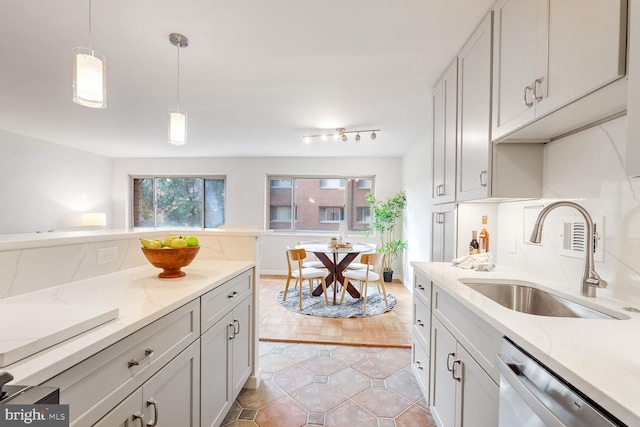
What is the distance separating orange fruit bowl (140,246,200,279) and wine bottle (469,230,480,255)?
1.73 m

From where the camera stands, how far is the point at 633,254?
1.04 meters

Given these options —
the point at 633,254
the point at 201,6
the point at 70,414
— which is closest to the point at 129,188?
the point at 201,6

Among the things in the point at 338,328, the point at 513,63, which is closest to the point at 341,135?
the point at 338,328

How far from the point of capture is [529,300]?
142 cm

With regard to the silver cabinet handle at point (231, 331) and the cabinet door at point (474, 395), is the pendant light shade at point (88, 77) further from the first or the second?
the cabinet door at point (474, 395)

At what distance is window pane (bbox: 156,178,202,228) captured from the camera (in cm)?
586

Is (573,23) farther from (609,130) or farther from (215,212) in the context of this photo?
(215,212)

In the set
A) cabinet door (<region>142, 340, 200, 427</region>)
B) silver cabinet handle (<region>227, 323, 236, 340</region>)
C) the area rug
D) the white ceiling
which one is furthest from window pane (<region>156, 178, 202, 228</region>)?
cabinet door (<region>142, 340, 200, 427</region>)

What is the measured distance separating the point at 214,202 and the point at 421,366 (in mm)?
5029

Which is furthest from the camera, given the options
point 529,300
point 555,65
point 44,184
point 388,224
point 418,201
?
point 388,224

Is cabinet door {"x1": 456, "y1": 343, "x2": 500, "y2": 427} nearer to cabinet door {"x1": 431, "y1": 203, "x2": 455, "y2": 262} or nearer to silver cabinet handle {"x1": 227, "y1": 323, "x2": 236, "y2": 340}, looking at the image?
cabinet door {"x1": 431, "y1": 203, "x2": 455, "y2": 262}

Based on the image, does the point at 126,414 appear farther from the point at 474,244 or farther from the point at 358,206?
the point at 358,206

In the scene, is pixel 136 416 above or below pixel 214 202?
below

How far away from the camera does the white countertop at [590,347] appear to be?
1.75 ft
